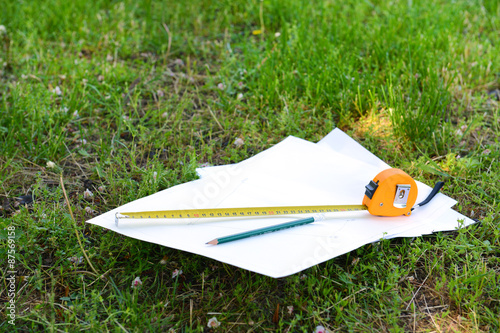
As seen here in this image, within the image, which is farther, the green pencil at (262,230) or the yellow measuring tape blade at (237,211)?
the yellow measuring tape blade at (237,211)

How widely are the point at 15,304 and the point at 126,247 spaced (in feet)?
1.69

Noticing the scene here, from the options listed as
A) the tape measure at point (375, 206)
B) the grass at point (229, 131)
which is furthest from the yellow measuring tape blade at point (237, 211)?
the grass at point (229, 131)

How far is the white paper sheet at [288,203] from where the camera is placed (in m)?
1.99

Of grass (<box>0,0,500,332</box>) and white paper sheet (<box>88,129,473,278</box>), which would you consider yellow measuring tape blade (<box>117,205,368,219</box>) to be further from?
grass (<box>0,0,500,332</box>)

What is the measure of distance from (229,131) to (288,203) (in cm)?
93

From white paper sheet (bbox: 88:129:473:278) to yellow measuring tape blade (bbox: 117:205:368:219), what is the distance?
3cm

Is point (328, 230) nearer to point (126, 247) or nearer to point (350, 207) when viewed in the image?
point (350, 207)

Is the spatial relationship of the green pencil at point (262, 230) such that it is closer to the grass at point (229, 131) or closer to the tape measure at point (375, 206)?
the tape measure at point (375, 206)

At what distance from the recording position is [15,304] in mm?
1975

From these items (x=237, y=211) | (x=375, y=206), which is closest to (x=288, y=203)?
(x=237, y=211)

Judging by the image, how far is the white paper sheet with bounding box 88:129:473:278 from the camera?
199 cm

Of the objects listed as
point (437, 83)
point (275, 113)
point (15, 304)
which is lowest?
point (15, 304)

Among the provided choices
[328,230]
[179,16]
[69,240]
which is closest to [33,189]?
[69,240]

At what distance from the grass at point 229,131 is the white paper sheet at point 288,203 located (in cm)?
12
